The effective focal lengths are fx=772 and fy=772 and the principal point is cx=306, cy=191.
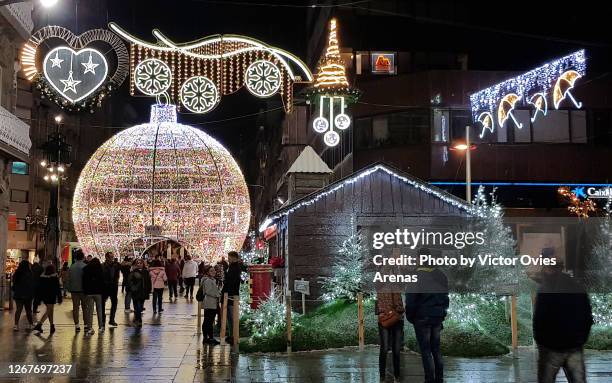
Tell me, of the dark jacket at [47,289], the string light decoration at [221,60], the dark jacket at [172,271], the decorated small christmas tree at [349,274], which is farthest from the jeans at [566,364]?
the dark jacket at [172,271]

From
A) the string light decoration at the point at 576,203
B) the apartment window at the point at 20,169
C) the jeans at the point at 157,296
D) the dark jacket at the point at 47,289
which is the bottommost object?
the jeans at the point at 157,296

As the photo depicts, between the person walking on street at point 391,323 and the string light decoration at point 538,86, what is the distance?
13259 millimetres

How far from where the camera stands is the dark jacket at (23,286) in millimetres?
19469

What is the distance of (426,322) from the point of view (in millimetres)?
10391

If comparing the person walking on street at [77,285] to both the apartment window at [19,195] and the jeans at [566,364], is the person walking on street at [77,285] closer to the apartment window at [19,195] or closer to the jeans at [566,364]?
the jeans at [566,364]

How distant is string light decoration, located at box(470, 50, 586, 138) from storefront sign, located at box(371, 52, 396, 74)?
11.0m

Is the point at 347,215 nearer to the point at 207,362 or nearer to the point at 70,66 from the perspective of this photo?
the point at 207,362

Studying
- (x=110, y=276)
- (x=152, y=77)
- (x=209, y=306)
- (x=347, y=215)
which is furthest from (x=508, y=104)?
(x=209, y=306)

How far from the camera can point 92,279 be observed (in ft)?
60.2

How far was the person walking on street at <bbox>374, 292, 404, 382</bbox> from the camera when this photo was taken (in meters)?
11.6

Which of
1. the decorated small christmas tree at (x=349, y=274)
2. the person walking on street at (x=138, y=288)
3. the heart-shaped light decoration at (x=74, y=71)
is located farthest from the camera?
the person walking on street at (x=138, y=288)

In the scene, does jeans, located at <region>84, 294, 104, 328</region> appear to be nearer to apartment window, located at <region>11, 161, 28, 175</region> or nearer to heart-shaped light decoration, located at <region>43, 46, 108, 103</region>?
heart-shaped light decoration, located at <region>43, 46, 108, 103</region>

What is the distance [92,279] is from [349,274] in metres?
6.10

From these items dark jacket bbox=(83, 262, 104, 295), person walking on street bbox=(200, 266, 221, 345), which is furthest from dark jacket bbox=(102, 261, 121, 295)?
person walking on street bbox=(200, 266, 221, 345)
